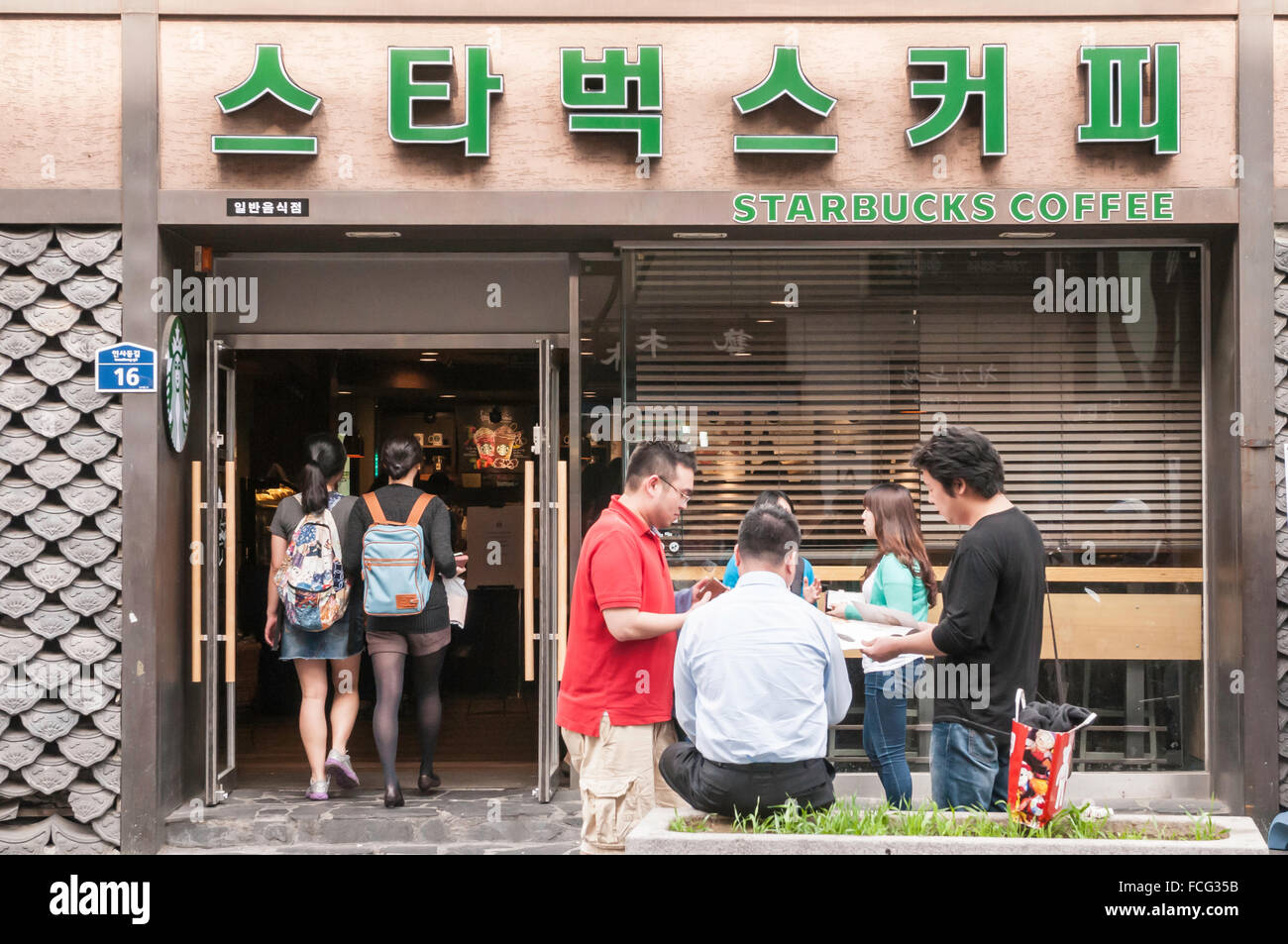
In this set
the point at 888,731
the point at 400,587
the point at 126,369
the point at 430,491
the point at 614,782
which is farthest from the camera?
the point at 430,491

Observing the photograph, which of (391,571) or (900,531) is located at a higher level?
(900,531)

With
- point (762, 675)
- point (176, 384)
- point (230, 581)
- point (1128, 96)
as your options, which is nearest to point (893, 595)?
point (762, 675)

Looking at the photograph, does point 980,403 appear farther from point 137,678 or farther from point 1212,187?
point 137,678

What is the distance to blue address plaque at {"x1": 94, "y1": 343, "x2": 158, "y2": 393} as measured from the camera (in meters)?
6.07

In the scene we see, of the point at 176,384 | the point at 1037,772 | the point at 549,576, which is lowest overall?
the point at 1037,772

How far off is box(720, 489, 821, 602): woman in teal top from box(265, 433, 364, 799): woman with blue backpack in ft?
7.04

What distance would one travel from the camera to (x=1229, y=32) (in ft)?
20.4

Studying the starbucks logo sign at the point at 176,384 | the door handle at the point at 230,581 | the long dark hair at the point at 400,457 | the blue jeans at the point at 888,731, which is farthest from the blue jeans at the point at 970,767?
the starbucks logo sign at the point at 176,384

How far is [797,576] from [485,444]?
19.9 ft

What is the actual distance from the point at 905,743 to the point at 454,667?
4.28 metres

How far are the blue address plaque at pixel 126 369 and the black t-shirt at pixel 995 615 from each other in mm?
4175

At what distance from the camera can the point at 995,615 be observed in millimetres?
4098

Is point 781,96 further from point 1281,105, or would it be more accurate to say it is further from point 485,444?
point 485,444

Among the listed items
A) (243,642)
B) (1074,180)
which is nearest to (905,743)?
(1074,180)
